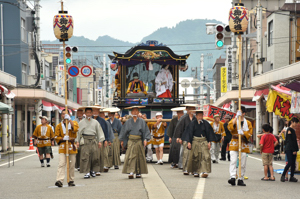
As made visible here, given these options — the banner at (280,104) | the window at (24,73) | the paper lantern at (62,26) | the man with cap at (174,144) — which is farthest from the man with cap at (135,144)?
the window at (24,73)

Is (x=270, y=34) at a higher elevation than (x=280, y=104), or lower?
higher

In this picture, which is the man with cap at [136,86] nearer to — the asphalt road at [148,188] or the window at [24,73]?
the asphalt road at [148,188]

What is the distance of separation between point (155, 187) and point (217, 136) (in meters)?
10.4

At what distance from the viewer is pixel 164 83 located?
2353cm

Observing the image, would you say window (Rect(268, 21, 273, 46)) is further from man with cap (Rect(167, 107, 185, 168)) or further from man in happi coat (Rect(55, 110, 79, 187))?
man in happi coat (Rect(55, 110, 79, 187))

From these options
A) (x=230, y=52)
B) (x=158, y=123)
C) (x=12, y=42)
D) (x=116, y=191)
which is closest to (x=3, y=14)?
(x=12, y=42)

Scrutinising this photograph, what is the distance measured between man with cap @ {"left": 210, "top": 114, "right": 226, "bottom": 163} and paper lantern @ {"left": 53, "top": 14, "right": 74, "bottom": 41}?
901 centimetres

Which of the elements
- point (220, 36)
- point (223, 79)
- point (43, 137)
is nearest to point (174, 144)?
point (220, 36)

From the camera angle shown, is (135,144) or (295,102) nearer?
(135,144)

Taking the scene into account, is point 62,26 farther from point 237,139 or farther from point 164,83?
point 164,83

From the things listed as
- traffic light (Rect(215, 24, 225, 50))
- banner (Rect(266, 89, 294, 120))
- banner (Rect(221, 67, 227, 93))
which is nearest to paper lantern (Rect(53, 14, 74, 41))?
traffic light (Rect(215, 24, 225, 50))

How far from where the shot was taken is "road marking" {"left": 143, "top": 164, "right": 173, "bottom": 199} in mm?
10148

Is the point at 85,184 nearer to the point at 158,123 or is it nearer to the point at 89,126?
the point at 89,126

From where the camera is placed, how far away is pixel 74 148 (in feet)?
41.3
